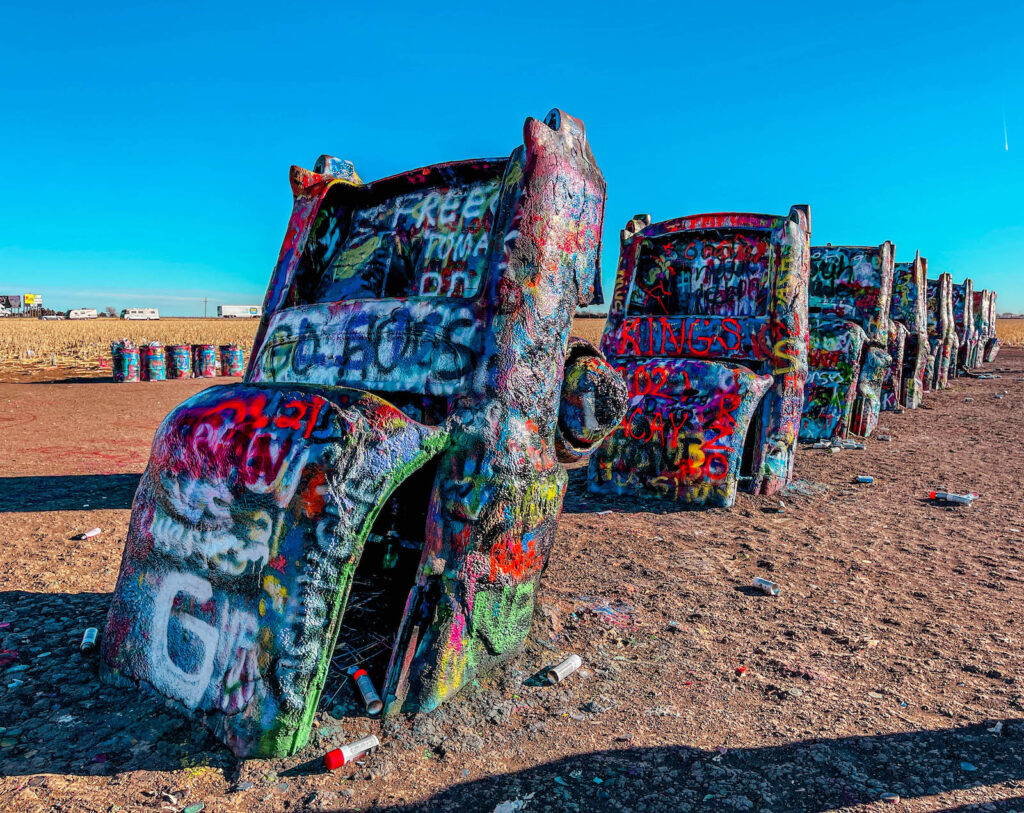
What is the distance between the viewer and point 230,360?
18734 millimetres

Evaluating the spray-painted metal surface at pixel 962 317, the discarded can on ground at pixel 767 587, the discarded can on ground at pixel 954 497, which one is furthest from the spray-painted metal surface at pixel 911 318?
the discarded can on ground at pixel 767 587

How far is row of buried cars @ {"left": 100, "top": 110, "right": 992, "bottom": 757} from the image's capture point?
2.38 meters

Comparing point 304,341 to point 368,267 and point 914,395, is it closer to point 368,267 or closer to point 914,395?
point 368,267

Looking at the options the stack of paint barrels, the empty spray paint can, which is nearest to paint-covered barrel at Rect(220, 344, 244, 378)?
the stack of paint barrels

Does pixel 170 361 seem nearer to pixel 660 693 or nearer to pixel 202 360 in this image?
pixel 202 360

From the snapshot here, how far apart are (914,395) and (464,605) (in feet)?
46.1

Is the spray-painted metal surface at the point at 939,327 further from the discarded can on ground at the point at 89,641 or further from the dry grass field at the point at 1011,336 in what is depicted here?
the dry grass field at the point at 1011,336

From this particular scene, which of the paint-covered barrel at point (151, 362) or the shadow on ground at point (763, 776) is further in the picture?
the paint-covered barrel at point (151, 362)

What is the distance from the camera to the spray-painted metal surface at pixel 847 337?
992 centimetres

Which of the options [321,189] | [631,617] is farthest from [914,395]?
[321,189]

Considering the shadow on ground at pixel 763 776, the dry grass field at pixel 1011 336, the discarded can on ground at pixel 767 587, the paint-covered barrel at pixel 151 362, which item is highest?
the dry grass field at pixel 1011 336

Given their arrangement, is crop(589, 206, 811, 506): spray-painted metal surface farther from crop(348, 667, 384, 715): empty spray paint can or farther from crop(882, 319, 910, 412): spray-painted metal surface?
crop(882, 319, 910, 412): spray-painted metal surface

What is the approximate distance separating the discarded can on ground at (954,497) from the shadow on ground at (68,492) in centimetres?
733

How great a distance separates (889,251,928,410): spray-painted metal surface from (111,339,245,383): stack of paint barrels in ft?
52.3
